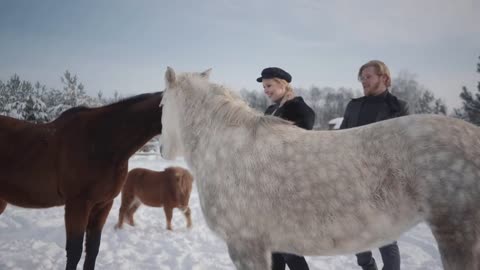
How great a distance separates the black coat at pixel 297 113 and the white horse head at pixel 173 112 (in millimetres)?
778

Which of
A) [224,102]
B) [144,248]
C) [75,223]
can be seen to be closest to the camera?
[224,102]

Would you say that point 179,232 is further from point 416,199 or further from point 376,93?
point 416,199

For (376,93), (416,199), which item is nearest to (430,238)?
(376,93)

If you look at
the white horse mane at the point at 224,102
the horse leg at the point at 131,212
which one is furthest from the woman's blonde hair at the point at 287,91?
the horse leg at the point at 131,212

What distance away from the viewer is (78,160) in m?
3.08

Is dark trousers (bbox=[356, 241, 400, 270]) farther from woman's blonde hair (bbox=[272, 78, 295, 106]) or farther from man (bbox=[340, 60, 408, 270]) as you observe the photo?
woman's blonde hair (bbox=[272, 78, 295, 106])

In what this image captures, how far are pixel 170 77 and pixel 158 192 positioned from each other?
457 cm

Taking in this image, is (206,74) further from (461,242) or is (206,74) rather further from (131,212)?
(131,212)

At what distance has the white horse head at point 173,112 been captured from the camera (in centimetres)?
240

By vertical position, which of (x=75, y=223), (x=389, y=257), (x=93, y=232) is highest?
(x=75, y=223)

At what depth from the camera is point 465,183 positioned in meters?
Answer: 1.48

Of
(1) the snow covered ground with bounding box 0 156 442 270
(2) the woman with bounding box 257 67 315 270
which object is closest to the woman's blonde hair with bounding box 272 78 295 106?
(2) the woman with bounding box 257 67 315 270

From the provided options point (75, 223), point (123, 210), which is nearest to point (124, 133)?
point (75, 223)

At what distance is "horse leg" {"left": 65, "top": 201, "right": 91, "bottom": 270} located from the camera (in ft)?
9.79
